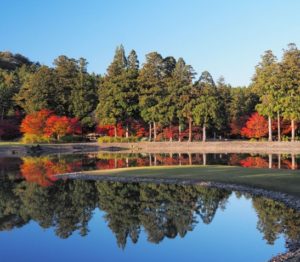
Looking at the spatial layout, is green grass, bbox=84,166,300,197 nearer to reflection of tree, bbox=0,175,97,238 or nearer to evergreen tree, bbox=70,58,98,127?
reflection of tree, bbox=0,175,97,238

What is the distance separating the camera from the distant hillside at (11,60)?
5301 inches

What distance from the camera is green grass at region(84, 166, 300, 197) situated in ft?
62.9

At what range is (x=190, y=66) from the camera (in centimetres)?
6325

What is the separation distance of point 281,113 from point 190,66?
1547 centimetres

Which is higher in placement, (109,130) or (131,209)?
(109,130)

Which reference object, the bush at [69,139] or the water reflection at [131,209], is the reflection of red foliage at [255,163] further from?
the bush at [69,139]

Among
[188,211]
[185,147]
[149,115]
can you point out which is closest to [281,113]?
[185,147]

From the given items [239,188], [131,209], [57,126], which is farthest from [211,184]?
[57,126]

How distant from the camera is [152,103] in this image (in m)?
64.4

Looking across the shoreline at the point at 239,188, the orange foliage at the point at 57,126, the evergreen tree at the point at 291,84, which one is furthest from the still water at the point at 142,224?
the orange foliage at the point at 57,126

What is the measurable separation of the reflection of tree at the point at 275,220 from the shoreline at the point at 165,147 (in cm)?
3431

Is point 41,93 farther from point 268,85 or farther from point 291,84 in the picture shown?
point 291,84

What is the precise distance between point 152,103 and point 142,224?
167ft

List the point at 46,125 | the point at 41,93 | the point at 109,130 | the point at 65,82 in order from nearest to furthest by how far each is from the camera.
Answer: the point at 46,125 → the point at 109,130 → the point at 41,93 → the point at 65,82
